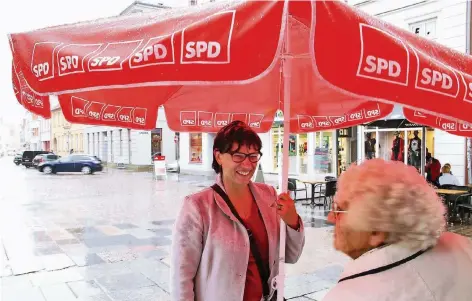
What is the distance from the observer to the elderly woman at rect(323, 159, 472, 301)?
1250mm

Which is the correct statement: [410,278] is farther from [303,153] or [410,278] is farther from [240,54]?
[303,153]

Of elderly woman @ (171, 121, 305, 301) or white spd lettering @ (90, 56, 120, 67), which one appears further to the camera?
elderly woman @ (171, 121, 305, 301)

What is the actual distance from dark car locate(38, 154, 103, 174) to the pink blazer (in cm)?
3056

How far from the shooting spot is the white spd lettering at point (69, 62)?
74.1 inches

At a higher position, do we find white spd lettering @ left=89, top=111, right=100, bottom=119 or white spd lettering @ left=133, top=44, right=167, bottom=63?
white spd lettering @ left=133, top=44, right=167, bottom=63

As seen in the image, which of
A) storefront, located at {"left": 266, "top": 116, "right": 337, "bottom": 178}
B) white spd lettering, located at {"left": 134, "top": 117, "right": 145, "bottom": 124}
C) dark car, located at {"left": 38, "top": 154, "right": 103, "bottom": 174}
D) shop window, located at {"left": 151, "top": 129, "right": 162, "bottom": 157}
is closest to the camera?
white spd lettering, located at {"left": 134, "top": 117, "right": 145, "bottom": 124}

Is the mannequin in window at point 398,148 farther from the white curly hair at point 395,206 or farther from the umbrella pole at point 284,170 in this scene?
the white curly hair at point 395,206

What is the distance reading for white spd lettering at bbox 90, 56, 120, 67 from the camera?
1.81 m

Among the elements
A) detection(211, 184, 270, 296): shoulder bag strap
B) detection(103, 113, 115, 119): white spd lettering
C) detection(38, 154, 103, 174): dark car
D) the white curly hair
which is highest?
detection(103, 113, 115, 119): white spd lettering

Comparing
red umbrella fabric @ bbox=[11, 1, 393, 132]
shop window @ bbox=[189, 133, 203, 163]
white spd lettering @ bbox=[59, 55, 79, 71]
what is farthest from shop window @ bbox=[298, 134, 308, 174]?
white spd lettering @ bbox=[59, 55, 79, 71]

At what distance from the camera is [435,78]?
1.86 metres

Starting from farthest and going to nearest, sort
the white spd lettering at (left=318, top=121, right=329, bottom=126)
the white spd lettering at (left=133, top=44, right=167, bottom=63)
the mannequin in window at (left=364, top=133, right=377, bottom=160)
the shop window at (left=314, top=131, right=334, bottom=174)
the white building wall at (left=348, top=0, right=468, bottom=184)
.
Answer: the shop window at (left=314, top=131, right=334, bottom=174)
the mannequin in window at (left=364, top=133, right=377, bottom=160)
the white building wall at (left=348, top=0, right=468, bottom=184)
the white spd lettering at (left=318, top=121, right=329, bottom=126)
the white spd lettering at (left=133, top=44, right=167, bottom=63)

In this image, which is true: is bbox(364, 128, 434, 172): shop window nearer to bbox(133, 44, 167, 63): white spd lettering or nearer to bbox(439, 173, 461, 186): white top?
bbox(439, 173, 461, 186): white top

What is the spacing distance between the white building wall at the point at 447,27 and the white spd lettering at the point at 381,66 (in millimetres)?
14365
